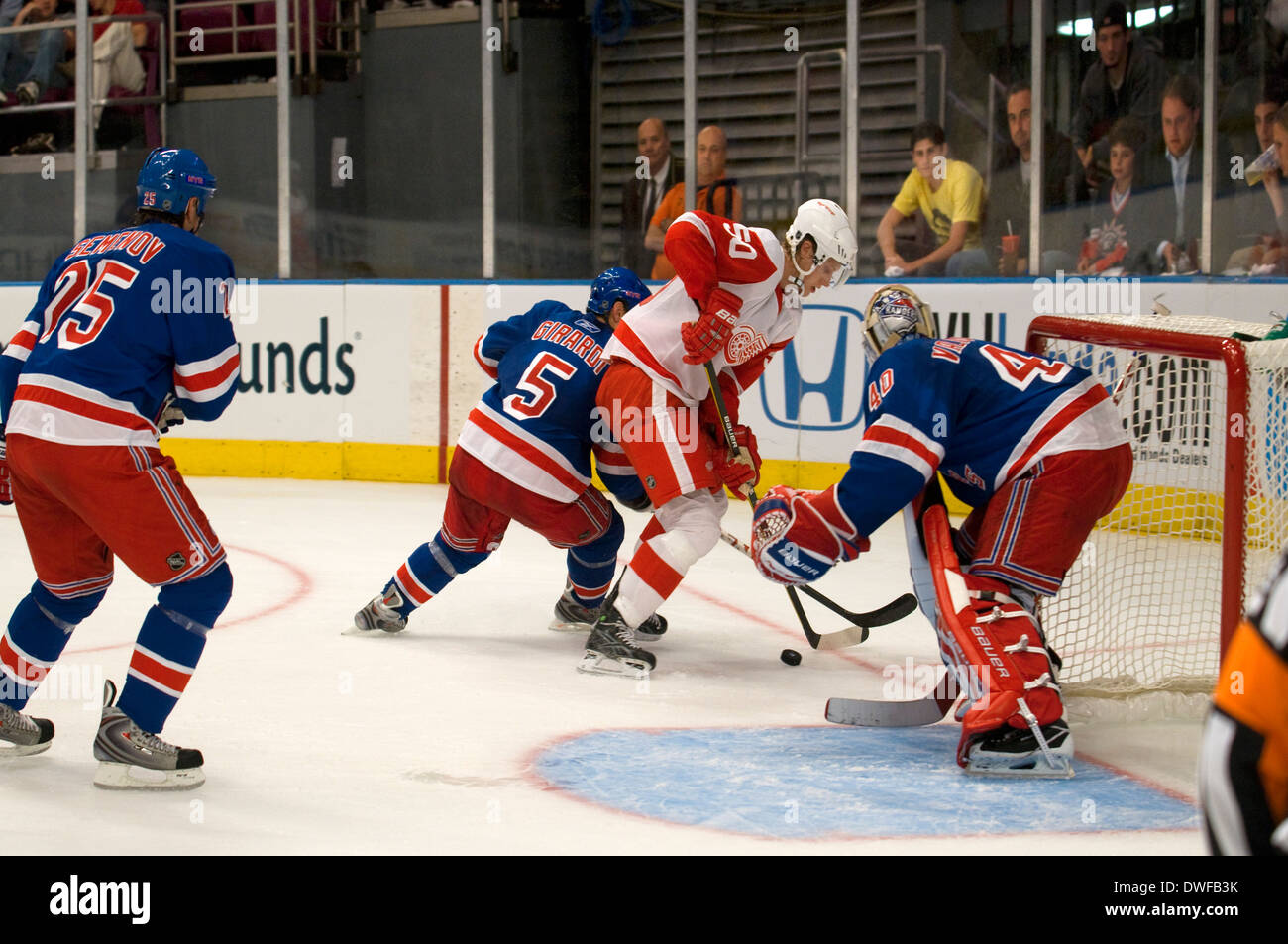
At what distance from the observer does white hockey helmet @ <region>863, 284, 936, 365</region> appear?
2.95m

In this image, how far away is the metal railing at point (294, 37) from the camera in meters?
7.72

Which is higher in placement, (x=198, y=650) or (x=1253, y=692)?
(x=1253, y=692)

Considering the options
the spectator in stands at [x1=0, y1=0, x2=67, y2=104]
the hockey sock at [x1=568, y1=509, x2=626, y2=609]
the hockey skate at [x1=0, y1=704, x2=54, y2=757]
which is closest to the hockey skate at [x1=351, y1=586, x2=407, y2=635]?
the hockey sock at [x1=568, y1=509, x2=626, y2=609]

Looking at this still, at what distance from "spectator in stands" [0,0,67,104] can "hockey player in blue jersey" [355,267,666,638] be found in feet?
18.2

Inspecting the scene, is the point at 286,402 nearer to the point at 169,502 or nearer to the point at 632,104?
the point at 632,104

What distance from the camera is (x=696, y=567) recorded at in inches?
199

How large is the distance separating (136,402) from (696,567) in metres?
2.81

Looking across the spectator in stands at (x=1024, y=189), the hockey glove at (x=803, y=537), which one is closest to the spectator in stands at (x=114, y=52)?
the spectator in stands at (x=1024, y=189)

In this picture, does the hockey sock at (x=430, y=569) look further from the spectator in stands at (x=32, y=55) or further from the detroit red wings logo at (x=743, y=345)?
the spectator in stands at (x=32, y=55)

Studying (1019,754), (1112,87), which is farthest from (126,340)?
(1112,87)

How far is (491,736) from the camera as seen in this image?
295cm

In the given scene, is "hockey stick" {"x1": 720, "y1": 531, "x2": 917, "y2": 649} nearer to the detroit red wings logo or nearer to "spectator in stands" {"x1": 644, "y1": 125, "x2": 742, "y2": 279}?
the detroit red wings logo
